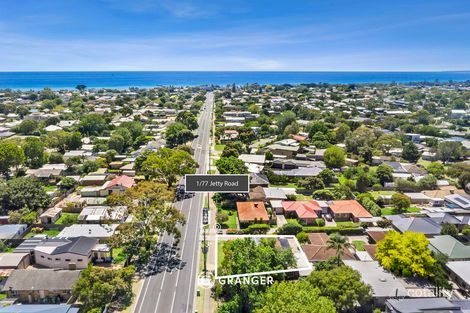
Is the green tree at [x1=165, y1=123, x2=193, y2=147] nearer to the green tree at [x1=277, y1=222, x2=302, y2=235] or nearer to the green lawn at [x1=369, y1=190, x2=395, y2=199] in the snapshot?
the green lawn at [x1=369, y1=190, x2=395, y2=199]

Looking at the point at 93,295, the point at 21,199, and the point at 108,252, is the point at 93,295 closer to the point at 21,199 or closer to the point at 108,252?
the point at 108,252

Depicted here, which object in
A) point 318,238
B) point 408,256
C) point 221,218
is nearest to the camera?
point 408,256

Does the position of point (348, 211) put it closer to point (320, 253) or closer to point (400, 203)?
point (400, 203)

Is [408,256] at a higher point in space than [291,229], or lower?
higher

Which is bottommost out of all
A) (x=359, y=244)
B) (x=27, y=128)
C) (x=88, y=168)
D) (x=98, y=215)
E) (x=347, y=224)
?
(x=359, y=244)

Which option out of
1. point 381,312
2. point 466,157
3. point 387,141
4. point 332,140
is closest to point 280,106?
point 332,140

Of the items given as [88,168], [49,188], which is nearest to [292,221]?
→ [88,168]

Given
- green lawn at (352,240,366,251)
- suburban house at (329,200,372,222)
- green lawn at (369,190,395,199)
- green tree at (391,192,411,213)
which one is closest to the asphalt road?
green lawn at (352,240,366,251)
